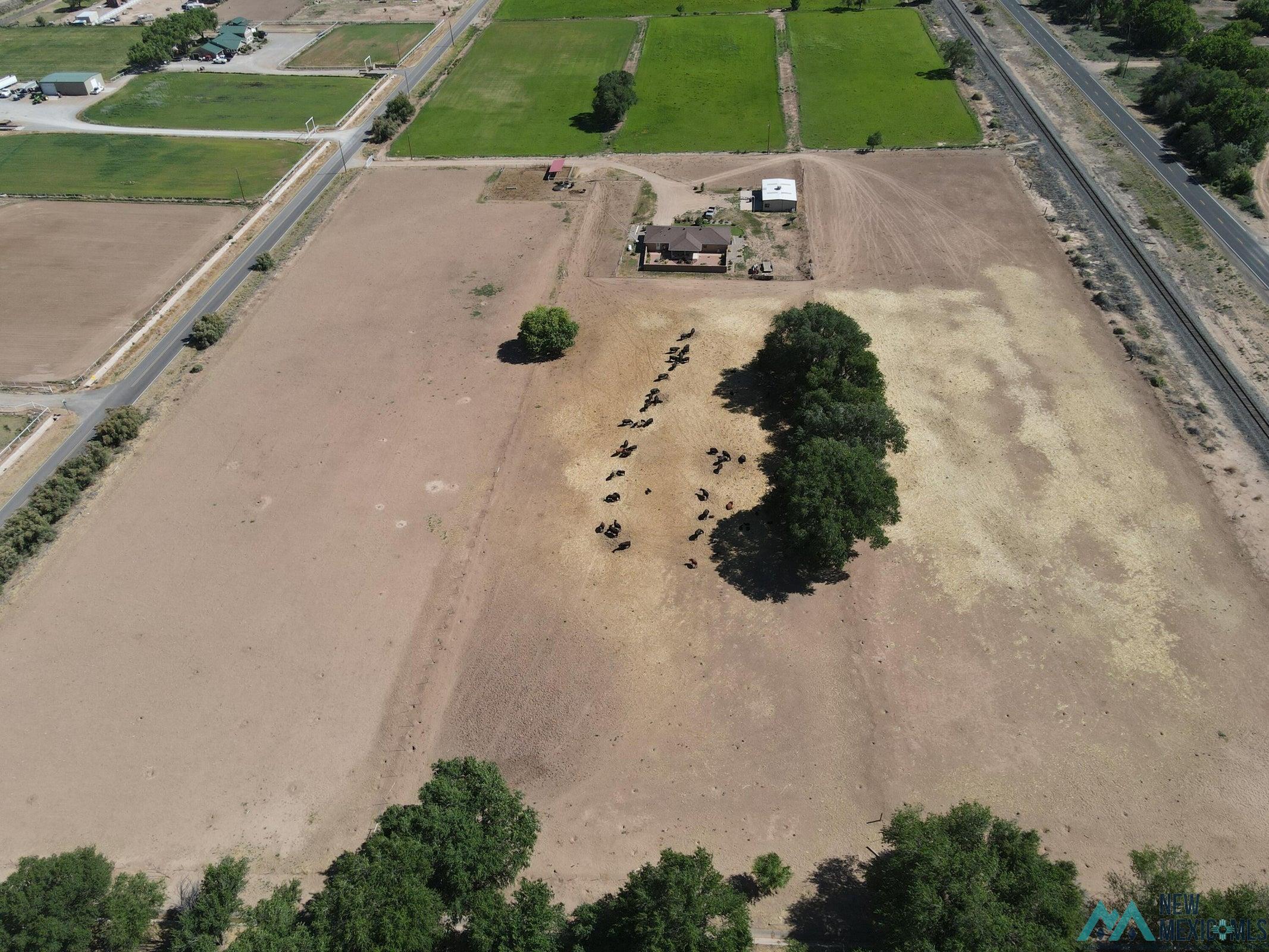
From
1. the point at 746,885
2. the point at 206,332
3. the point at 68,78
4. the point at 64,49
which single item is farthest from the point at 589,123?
the point at 746,885

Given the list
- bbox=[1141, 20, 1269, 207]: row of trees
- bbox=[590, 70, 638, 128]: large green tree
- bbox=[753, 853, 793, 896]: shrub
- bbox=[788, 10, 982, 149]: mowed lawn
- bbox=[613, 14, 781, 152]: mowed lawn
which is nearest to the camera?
bbox=[753, 853, 793, 896]: shrub

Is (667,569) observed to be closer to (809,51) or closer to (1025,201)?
(1025,201)

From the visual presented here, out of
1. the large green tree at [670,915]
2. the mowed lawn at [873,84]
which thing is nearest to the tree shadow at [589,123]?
the mowed lawn at [873,84]

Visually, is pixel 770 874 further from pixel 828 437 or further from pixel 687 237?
pixel 687 237

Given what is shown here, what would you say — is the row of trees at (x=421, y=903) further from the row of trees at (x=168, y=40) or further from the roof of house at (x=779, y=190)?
the row of trees at (x=168, y=40)

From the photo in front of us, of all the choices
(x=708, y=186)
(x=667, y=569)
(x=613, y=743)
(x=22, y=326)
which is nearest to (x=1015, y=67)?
(x=708, y=186)

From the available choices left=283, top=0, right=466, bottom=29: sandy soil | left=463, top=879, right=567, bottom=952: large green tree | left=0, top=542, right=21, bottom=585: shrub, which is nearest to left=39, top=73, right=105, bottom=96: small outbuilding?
left=283, top=0, right=466, bottom=29: sandy soil

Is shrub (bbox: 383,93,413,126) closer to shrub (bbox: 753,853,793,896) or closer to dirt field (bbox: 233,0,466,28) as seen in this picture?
dirt field (bbox: 233,0,466,28)
